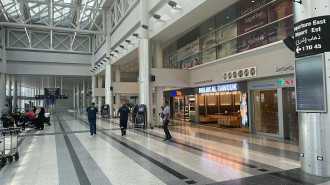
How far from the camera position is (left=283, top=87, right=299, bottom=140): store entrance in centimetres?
856

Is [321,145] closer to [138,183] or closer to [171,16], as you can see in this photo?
[138,183]

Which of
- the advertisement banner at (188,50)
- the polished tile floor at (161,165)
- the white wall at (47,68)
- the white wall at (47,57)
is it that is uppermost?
the white wall at (47,57)

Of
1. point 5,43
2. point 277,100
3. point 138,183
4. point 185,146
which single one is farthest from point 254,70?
point 5,43

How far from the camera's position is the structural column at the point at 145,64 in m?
13.2

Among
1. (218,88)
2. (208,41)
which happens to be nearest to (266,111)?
(218,88)

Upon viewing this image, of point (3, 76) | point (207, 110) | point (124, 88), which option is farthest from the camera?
point (3, 76)

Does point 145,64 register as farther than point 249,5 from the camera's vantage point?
Yes

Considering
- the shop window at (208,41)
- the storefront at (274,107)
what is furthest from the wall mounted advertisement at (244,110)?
the shop window at (208,41)

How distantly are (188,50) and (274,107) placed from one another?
307 inches

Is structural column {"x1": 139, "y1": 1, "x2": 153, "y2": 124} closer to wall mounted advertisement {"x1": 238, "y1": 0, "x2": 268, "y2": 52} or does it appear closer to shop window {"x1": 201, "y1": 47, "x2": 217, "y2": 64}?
shop window {"x1": 201, "y1": 47, "x2": 217, "y2": 64}

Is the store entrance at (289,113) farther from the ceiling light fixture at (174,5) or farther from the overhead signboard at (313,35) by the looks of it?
the ceiling light fixture at (174,5)

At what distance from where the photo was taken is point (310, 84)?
4375 mm

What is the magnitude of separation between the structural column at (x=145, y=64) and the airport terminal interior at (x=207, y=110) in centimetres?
6

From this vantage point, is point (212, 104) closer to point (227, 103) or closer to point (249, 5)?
point (227, 103)
